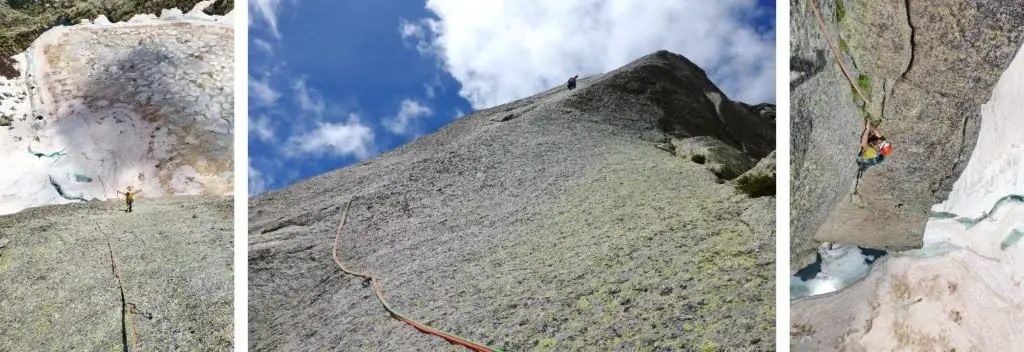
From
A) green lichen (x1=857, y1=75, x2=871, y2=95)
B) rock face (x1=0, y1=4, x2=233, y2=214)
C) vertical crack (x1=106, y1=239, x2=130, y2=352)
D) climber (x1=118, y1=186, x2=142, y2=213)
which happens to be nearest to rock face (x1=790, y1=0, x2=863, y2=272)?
green lichen (x1=857, y1=75, x2=871, y2=95)

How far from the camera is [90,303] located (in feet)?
23.0

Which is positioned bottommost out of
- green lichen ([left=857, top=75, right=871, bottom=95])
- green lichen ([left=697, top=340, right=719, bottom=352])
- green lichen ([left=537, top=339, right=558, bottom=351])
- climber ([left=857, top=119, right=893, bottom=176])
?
green lichen ([left=537, top=339, right=558, bottom=351])

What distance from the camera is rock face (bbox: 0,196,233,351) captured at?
6.85 m

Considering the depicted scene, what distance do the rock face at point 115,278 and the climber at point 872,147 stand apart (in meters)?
6.36

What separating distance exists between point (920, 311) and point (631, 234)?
2.62 metres

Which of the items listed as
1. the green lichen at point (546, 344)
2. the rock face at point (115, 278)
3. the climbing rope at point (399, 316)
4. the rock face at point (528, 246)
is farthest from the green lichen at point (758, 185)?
the rock face at point (115, 278)

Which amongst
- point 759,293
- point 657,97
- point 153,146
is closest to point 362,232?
point 153,146

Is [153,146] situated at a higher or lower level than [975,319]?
higher

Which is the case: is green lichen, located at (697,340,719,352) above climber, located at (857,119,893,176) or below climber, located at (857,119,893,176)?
below

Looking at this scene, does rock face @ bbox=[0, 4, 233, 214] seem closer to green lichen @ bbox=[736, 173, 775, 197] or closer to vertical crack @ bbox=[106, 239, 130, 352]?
vertical crack @ bbox=[106, 239, 130, 352]

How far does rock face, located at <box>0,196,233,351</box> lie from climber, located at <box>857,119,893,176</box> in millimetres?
6357

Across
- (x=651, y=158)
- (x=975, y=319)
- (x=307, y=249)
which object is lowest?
(x=975, y=319)

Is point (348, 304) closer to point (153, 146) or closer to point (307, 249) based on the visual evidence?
point (307, 249)

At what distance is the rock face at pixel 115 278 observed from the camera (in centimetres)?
685
